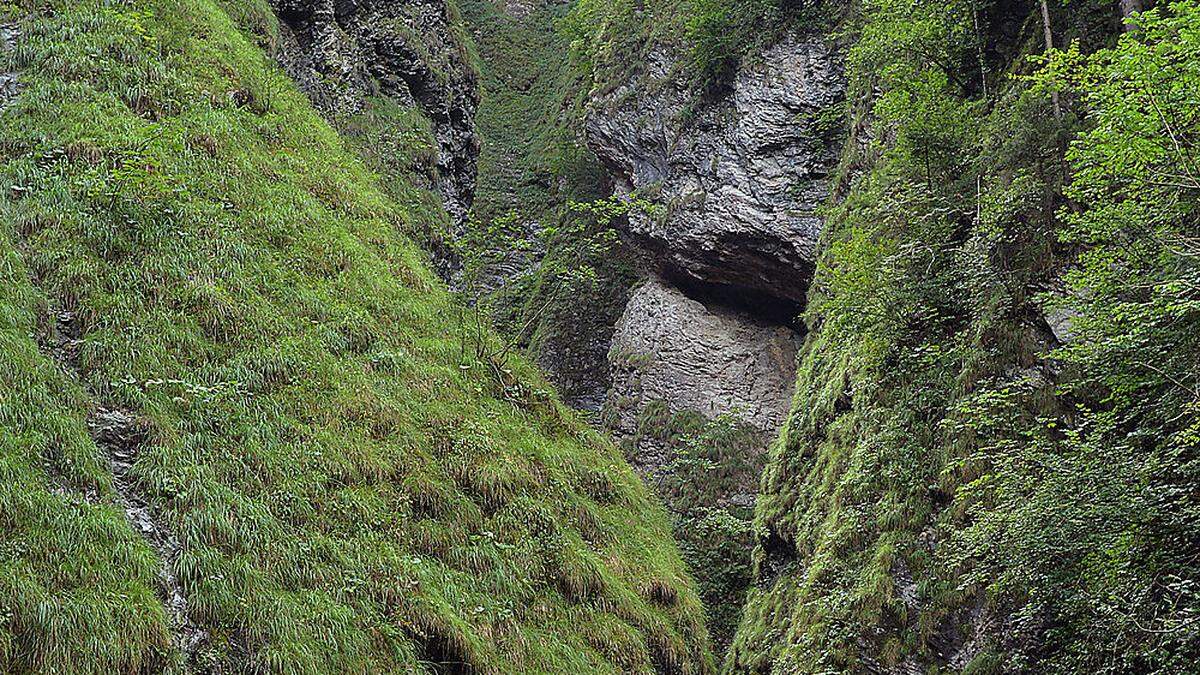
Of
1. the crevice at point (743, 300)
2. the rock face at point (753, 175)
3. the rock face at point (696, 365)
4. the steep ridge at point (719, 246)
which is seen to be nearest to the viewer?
the steep ridge at point (719, 246)

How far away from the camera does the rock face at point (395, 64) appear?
1969 centimetres

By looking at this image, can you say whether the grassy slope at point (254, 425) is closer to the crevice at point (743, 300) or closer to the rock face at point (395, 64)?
the rock face at point (395, 64)

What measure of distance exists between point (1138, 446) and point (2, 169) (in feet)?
41.5

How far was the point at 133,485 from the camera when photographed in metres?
7.86

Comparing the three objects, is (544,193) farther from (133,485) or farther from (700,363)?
(133,485)

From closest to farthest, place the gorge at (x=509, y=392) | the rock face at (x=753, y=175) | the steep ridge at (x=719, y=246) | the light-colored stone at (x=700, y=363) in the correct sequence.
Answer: the gorge at (x=509, y=392)
the steep ridge at (x=719, y=246)
the rock face at (x=753, y=175)
the light-colored stone at (x=700, y=363)

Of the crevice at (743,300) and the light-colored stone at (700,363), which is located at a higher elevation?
the crevice at (743,300)

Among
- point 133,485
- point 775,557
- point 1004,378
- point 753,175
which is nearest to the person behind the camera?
point 133,485

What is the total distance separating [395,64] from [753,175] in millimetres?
10621

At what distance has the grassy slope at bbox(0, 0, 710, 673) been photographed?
714 centimetres

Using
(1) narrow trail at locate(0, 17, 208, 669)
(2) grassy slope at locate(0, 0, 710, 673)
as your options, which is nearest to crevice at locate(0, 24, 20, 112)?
(2) grassy slope at locate(0, 0, 710, 673)

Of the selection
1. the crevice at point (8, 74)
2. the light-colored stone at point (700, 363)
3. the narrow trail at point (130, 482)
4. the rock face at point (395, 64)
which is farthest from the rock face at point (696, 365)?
the narrow trail at point (130, 482)

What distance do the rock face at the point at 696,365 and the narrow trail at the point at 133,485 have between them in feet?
58.5

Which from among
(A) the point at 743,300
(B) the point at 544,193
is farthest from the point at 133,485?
(B) the point at 544,193
